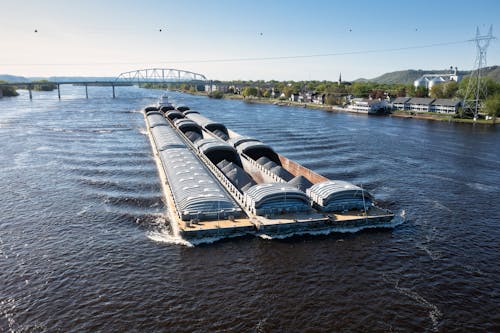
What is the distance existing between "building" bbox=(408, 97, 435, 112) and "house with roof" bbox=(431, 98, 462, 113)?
242 centimetres

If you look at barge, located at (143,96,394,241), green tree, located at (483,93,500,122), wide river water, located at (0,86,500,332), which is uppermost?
green tree, located at (483,93,500,122)

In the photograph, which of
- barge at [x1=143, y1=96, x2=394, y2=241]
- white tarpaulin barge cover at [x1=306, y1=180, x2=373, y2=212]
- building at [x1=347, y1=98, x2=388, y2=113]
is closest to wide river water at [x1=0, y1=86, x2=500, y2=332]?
barge at [x1=143, y1=96, x2=394, y2=241]

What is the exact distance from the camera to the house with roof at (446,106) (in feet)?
569

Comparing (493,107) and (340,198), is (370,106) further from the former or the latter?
(340,198)

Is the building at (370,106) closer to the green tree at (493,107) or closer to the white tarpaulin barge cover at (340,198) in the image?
the green tree at (493,107)

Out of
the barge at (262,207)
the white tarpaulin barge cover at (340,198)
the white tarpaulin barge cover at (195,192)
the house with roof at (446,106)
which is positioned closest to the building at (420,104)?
the house with roof at (446,106)

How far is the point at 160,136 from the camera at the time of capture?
85.2 meters

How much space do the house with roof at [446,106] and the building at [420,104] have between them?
242cm

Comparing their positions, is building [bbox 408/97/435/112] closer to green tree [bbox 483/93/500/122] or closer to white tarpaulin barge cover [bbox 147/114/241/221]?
green tree [bbox 483/93/500/122]

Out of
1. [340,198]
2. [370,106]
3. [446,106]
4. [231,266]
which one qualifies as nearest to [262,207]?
[231,266]

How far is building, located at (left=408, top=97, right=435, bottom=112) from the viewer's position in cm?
18569

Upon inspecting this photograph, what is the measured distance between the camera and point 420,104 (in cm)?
19000

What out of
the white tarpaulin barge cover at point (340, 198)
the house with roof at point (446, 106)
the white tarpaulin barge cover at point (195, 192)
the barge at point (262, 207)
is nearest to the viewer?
the barge at point (262, 207)

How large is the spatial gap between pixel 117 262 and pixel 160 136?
51353 mm
